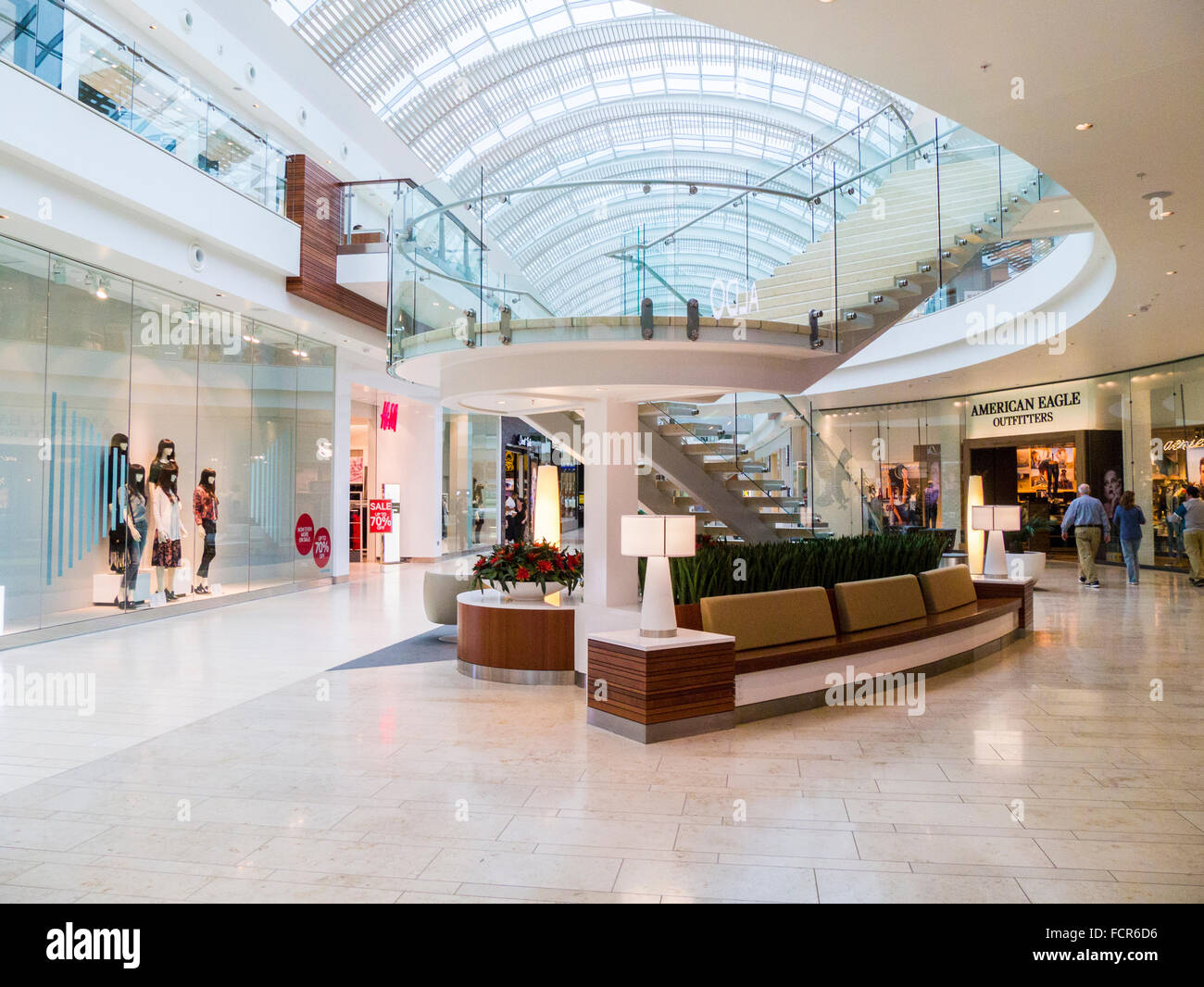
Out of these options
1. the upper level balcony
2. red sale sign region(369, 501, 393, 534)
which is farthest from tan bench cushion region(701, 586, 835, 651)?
red sale sign region(369, 501, 393, 534)

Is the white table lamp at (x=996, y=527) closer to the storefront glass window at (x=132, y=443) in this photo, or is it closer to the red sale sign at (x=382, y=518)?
the storefront glass window at (x=132, y=443)

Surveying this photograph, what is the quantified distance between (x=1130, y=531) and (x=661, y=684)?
1213cm

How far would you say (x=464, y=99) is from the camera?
59.5ft

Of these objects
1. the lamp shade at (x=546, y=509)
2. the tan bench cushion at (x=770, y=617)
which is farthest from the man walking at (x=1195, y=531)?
the lamp shade at (x=546, y=509)

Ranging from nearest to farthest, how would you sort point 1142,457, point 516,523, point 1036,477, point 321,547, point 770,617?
1. point 770,617
2. point 321,547
3. point 1142,457
4. point 516,523
5. point 1036,477

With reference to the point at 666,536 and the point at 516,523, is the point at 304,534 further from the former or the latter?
the point at 666,536

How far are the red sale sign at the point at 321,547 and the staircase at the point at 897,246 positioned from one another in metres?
9.71

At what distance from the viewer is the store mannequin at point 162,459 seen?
10.6 meters

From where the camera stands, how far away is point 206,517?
11.7m

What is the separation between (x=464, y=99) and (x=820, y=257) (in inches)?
520

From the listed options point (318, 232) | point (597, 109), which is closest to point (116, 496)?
point (318, 232)

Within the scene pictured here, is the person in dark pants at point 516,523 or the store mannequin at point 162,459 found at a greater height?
the store mannequin at point 162,459

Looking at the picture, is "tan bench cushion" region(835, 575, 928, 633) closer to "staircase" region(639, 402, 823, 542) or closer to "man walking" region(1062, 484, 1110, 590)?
"staircase" region(639, 402, 823, 542)
